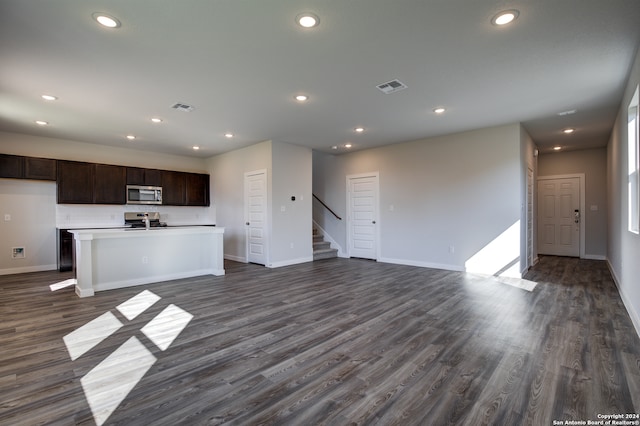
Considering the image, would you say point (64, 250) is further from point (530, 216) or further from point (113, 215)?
point (530, 216)

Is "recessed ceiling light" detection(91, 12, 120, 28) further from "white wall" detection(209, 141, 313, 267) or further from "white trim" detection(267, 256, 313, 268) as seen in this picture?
"white trim" detection(267, 256, 313, 268)

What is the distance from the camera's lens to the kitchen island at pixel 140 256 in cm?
436

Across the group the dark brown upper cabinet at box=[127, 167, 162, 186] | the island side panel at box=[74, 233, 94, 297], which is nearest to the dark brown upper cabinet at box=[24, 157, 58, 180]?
the dark brown upper cabinet at box=[127, 167, 162, 186]

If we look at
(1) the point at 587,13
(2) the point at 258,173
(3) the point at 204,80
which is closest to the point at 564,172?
(1) the point at 587,13

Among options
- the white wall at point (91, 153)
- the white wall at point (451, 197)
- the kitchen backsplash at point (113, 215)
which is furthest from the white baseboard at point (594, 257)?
the white wall at point (91, 153)

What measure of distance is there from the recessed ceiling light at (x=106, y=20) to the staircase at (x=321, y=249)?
231 inches

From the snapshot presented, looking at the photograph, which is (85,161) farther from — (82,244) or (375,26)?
(375,26)

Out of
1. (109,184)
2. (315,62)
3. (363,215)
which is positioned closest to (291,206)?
(363,215)

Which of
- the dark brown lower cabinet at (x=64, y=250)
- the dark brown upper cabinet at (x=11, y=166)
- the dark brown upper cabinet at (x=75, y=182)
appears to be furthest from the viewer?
the dark brown upper cabinet at (x=75, y=182)

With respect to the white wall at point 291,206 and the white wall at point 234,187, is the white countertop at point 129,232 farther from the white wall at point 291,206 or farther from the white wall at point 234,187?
the white wall at point 234,187

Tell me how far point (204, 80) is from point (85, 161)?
16.6 ft

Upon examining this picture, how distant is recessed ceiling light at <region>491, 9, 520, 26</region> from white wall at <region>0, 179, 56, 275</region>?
27.0 ft

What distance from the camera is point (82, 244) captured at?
14.2 ft

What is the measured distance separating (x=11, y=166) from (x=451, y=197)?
868 cm
